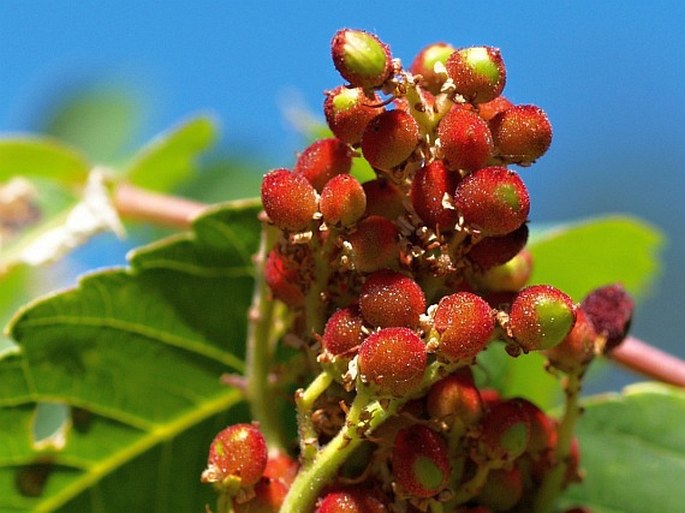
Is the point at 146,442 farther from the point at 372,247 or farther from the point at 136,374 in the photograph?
the point at 372,247

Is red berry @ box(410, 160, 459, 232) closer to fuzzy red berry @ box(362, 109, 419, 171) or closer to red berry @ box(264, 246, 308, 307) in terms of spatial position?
fuzzy red berry @ box(362, 109, 419, 171)

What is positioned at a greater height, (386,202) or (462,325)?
(386,202)

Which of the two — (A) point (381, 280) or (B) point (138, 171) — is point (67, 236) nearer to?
(B) point (138, 171)

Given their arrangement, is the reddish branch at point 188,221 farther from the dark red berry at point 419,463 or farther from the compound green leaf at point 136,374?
the dark red berry at point 419,463

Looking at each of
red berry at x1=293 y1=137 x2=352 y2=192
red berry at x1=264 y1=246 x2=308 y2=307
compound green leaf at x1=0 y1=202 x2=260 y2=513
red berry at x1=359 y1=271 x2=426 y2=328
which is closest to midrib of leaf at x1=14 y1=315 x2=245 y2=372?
compound green leaf at x1=0 y1=202 x2=260 y2=513

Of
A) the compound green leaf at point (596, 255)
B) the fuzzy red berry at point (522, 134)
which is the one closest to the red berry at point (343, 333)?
the fuzzy red berry at point (522, 134)

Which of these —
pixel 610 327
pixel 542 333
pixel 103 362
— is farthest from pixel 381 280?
pixel 103 362

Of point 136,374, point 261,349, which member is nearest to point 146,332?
point 136,374
